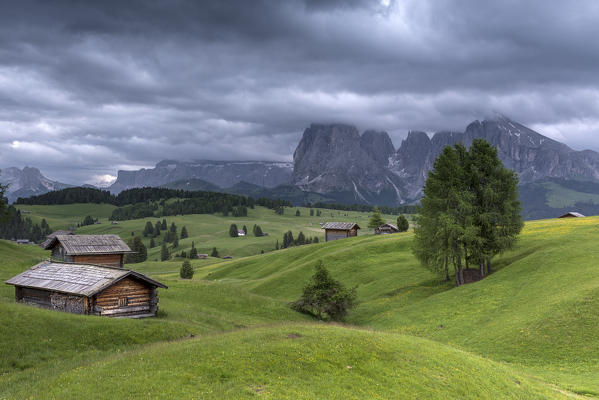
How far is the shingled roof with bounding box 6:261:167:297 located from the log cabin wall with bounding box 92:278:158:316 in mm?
A: 931

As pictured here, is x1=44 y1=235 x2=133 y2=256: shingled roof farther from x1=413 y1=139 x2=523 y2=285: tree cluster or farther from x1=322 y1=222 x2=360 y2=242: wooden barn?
x1=322 y1=222 x2=360 y2=242: wooden barn

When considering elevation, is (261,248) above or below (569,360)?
below

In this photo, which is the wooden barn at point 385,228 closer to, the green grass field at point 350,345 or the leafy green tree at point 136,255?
the green grass field at point 350,345

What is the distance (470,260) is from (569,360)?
25403 mm

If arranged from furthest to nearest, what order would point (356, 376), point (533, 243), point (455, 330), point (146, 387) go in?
1. point (533, 243)
2. point (455, 330)
3. point (356, 376)
4. point (146, 387)

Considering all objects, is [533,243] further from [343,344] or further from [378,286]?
[343,344]

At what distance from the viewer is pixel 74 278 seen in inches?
1398

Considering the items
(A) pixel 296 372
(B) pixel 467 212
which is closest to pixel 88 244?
(A) pixel 296 372

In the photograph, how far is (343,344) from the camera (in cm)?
2262

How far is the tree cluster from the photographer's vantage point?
4906cm

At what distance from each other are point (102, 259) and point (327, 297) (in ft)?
116

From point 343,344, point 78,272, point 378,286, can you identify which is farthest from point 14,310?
point 378,286

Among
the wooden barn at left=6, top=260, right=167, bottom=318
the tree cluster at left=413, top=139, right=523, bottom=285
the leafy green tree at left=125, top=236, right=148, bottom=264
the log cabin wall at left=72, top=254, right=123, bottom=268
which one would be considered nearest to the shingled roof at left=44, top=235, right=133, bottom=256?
the log cabin wall at left=72, top=254, right=123, bottom=268

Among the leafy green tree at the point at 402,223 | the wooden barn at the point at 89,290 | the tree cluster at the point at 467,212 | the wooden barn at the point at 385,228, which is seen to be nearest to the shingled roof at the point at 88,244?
the wooden barn at the point at 89,290
